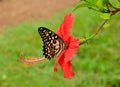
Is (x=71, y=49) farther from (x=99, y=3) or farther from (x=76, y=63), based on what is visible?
(x=76, y=63)

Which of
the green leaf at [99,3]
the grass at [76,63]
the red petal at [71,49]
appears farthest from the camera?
the grass at [76,63]

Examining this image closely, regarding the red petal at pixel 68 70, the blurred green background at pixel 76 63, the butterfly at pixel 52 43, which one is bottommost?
the blurred green background at pixel 76 63

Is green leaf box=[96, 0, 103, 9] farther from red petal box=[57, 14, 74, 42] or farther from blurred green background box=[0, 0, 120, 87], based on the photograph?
blurred green background box=[0, 0, 120, 87]

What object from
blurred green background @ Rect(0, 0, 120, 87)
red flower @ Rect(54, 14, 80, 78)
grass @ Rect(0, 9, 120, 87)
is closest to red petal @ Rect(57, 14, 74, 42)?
red flower @ Rect(54, 14, 80, 78)


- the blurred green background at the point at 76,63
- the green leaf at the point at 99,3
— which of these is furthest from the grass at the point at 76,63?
the green leaf at the point at 99,3

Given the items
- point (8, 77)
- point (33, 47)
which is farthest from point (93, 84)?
point (33, 47)

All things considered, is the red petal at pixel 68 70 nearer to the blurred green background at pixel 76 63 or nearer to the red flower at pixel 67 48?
the red flower at pixel 67 48
